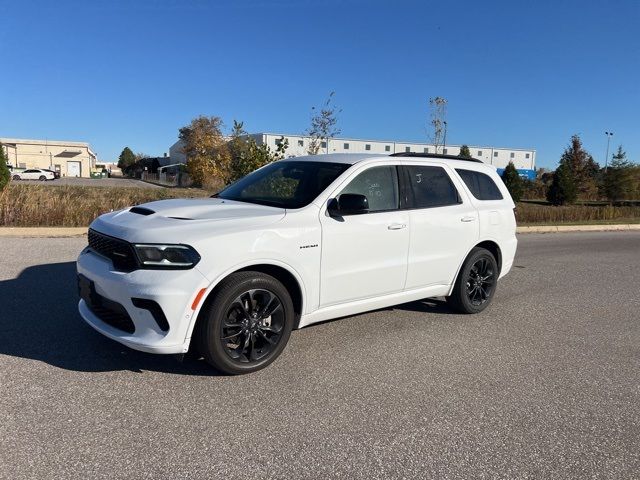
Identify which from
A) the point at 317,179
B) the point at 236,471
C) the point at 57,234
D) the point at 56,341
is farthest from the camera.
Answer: the point at 57,234

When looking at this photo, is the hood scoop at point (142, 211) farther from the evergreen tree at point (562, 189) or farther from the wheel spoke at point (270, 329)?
the evergreen tree at point (562, 189)

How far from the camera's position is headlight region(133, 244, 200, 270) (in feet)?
11.8

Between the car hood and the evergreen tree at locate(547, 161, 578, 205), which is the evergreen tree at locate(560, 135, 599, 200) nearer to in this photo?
the evergreen tree at locate(547, 161, 578, 205)

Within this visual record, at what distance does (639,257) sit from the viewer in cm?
1173

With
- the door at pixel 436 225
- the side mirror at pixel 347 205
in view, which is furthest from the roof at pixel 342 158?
the side mirror at pixel 347 205

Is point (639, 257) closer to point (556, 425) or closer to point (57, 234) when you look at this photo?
point (556, 425)

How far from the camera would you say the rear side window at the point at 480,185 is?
591 cm

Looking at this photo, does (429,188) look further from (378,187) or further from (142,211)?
(142,211)

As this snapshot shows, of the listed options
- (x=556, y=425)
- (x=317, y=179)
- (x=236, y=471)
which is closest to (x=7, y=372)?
(x=236, y=471)

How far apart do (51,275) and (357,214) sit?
4.76 meters

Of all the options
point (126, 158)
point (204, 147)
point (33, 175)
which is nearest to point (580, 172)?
point (204, 147)

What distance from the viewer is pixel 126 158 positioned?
355ft

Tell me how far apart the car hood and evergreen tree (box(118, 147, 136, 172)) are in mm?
107395

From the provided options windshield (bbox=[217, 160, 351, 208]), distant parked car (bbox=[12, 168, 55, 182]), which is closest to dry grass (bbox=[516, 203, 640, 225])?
windshield (bbox=[217, 160, 351, 208])
